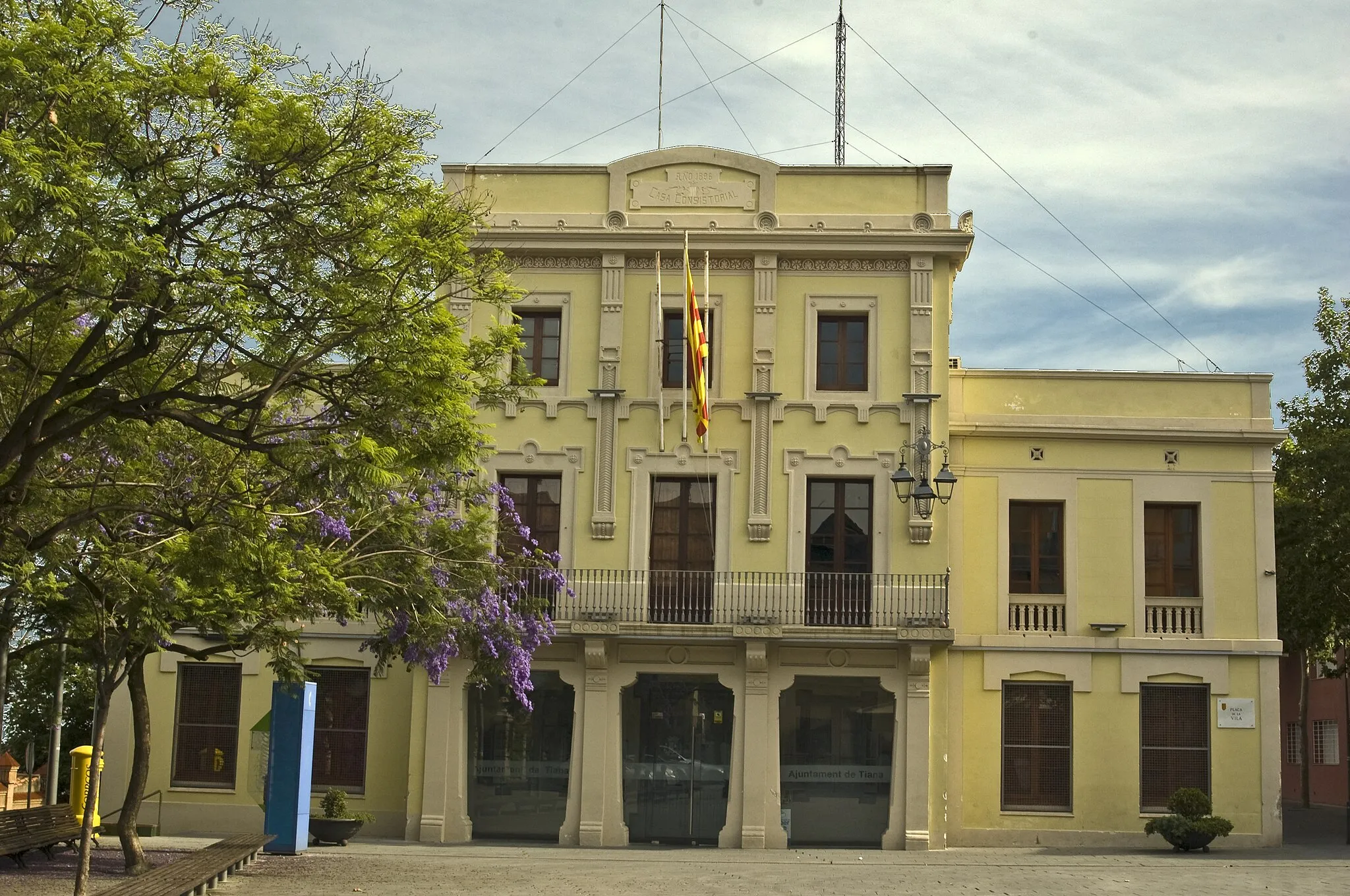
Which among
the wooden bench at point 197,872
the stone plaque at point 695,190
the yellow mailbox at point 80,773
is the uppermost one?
the stone plaque at point 695,190

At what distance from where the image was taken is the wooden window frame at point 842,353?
25.4 m

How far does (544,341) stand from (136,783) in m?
10.4

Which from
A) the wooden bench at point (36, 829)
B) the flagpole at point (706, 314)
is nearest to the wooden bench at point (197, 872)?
the wooden bench at point (36, 829)

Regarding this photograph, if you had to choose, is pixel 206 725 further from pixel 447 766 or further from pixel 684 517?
pixel 684 517

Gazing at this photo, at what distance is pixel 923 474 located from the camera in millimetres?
24562

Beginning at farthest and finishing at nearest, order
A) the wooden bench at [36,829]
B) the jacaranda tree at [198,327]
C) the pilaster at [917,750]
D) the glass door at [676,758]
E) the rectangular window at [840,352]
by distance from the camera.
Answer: the rectangular window at [840,352] < the glass door at [676,758] < the pilaster at [917,750] < the wooden bench at [36,829] < the jacaranda tree at [198,327]

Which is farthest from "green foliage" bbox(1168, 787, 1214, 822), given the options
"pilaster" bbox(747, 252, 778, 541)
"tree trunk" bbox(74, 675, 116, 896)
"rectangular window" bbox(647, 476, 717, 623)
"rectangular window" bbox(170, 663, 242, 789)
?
"tree trunk" bbox(74, 675, 116, 896)

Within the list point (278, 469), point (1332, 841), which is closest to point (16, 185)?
point (278, 469)

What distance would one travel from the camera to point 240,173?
476 inches

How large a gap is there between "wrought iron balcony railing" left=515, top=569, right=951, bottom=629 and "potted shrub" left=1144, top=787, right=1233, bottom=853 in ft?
15.1

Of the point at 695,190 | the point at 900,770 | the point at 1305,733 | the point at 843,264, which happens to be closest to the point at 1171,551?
the point at 900,770

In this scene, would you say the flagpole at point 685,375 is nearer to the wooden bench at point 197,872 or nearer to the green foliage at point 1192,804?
the wooden bench at point 197,872

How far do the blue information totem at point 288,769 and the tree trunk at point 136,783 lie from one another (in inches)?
96.5

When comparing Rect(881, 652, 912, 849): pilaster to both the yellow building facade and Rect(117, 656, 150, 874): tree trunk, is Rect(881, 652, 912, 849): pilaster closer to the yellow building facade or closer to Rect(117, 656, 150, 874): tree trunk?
the yellow building facade
